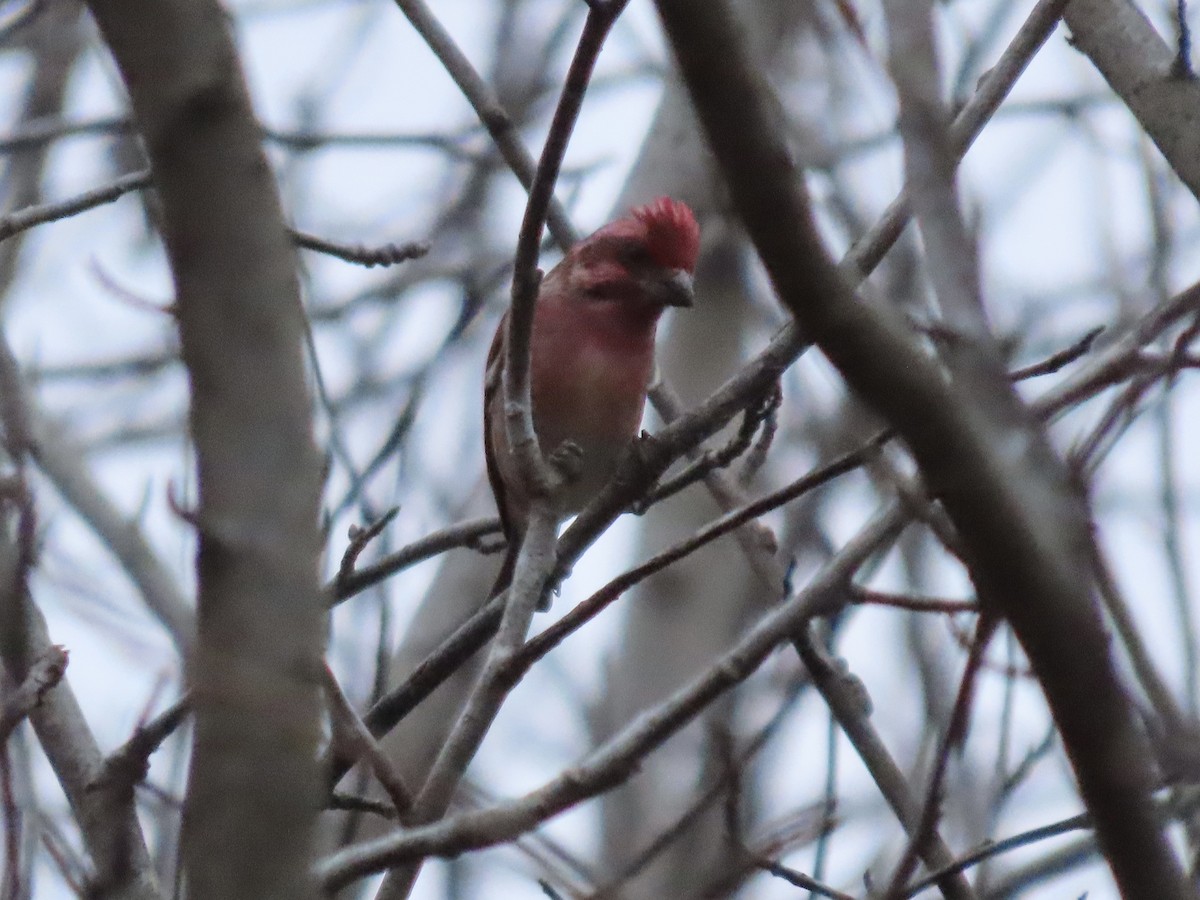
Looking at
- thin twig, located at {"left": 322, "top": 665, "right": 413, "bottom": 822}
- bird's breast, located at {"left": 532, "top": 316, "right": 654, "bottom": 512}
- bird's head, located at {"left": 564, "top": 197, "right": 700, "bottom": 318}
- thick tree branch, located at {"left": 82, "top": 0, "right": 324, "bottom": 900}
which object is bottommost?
thick tree branch, located at {"left": 82, "top": 0, "right": 324, "bottom": 900}

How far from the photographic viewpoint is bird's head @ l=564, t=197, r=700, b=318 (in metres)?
6.99

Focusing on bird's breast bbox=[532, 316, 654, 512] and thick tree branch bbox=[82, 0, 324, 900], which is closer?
thick tree branch bbox=[82, 0, 324, 900]

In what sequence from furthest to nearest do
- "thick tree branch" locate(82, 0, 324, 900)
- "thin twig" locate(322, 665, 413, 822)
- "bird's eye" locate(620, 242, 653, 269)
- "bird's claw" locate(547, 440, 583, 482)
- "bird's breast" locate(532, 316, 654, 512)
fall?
"bird's eye" locate(620, 242, 653, 269), "bird's breast" locate(532, 316, 654, 512), "bird's claw" locate(547, 440, 583, 482), "thin twig" locate(322, 665, 413, 822), "thick tree branch" locate(82, 0, 324, 900)

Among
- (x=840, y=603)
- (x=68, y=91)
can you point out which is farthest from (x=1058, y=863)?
(x=68, y=91)

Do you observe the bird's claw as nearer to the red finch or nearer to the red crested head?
the red finch

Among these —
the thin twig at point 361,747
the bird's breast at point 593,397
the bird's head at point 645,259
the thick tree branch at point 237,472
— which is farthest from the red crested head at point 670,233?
the thick tree branch at point 237,472

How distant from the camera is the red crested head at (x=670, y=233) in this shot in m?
6.98

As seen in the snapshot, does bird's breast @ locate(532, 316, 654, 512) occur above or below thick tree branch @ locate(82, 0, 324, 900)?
above

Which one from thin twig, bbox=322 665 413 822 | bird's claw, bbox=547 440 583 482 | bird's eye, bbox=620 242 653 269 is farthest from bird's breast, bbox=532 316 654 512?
thin twig, bbox=322 665 413 822

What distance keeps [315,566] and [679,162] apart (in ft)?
25.2

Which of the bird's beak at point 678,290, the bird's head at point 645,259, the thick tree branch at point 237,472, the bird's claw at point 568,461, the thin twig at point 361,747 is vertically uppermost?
the bird's head at point 645,259

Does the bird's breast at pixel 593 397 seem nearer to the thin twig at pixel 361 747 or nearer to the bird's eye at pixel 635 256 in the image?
the bird's eye at pixel 635 256

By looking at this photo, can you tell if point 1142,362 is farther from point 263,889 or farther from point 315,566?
point 263,889

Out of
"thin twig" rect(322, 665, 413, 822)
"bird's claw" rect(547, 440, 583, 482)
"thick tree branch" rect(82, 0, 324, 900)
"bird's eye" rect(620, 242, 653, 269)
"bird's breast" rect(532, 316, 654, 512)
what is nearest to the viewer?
"thick tree branch" rect(82, 0, 324, 900)
